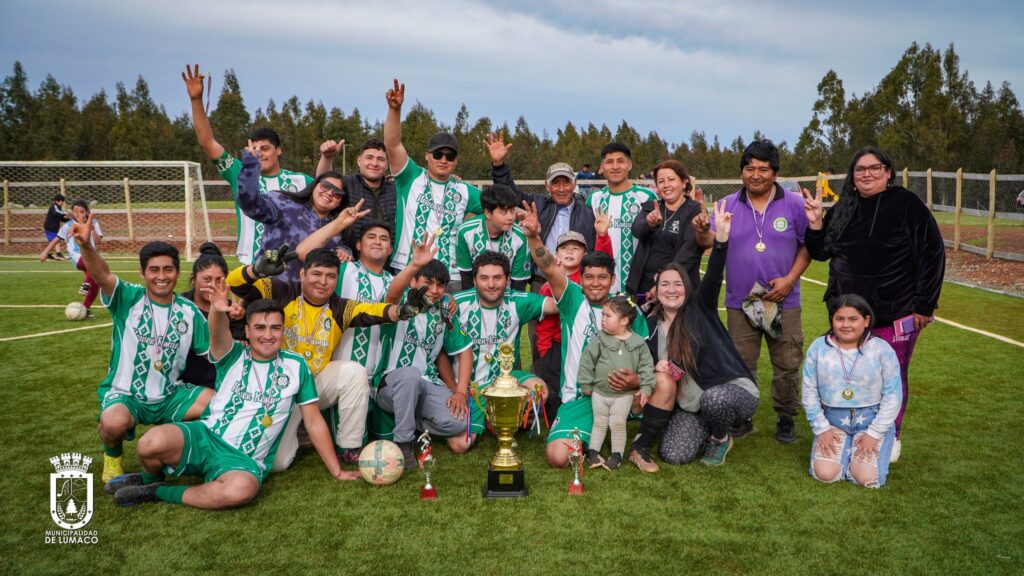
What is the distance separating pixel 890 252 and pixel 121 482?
498cm

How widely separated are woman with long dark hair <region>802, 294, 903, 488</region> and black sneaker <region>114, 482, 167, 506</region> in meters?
3.97

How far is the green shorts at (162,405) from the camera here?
447 centimetres

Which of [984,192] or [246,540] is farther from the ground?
[984,192]

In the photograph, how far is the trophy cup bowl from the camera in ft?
14.0

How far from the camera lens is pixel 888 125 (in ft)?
144

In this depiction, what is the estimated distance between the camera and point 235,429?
4242 mm

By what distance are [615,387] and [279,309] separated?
2146 millimetres

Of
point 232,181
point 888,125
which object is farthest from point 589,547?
point 888,125

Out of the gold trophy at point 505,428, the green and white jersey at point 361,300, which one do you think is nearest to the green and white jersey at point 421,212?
the green and white jersey at point 361,300

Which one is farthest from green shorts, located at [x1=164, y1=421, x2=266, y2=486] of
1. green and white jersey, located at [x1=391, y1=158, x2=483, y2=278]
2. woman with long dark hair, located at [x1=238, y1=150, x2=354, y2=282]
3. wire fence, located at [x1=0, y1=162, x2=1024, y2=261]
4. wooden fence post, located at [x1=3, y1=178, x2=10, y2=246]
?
wooden fence post, located at [x1=3, y1=178, x2=10, y2=246]

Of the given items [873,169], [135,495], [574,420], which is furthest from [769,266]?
[135,495]

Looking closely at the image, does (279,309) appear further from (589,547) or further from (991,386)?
(991,386)

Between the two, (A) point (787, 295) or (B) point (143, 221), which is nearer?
(A) point (787, 295)

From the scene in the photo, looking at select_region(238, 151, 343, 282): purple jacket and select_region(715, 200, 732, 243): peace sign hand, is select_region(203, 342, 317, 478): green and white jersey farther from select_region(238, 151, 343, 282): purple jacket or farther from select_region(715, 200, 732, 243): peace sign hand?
select_region(715, 200, 732, 243): peace sign hand
